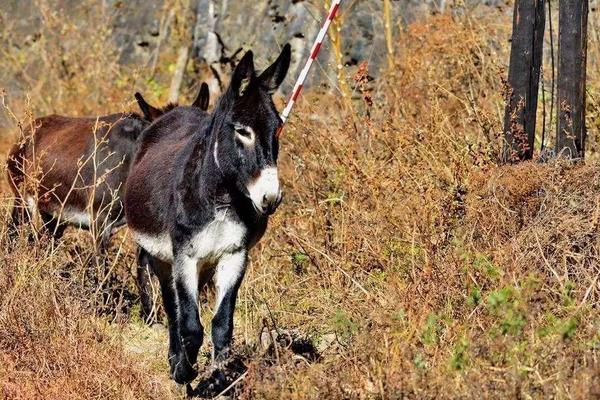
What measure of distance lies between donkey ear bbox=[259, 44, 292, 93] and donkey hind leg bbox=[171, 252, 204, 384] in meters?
0.93

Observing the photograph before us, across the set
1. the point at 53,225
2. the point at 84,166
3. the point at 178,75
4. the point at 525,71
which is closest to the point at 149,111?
the point at 84,166

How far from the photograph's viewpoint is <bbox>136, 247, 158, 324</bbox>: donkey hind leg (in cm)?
709

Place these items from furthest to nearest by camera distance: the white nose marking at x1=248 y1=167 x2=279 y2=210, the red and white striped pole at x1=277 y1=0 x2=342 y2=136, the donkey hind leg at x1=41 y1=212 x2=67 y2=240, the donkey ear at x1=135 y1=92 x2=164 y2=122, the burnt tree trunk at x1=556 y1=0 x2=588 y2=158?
the donkey hind leg at x1=41 y1=212 x2=67 y2=240 → the donkey ear at x1=135 y1=92 x2=164 y2=122 → the burnt tree trunk at x1=556 y1=0 x2=588 y2=158 → the red and white striped pole at x1=277 y1=0 x2=342 y2=136 → the white nose marking at x1=248 y1=167 x2=279 y2=210

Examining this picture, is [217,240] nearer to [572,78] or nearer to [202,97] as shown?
[572,78]

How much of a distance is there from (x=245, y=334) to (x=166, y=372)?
50 centimetres

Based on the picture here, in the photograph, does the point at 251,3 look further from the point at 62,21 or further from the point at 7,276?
the point at 7,276

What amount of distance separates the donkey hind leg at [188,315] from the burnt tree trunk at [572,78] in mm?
2286

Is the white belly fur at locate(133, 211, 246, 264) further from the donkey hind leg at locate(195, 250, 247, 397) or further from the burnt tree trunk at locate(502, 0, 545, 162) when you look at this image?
the burnt tree trunk at locate(502, 0, 545, 162)

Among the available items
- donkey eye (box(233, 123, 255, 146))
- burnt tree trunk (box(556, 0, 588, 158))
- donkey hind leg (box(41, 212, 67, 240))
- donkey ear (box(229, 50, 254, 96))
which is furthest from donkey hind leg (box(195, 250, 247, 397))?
donkey hind leg (box(41, 212, 67, 240))

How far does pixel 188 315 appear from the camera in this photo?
5211 millimetres

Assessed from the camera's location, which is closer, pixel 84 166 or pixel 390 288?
pixel 390 288

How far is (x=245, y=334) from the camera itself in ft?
19.5

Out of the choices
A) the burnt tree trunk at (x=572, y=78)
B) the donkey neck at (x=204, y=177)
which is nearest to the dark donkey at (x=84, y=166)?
the donkey neck at (x=204, y=177)

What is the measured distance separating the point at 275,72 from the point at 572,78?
1.88m
